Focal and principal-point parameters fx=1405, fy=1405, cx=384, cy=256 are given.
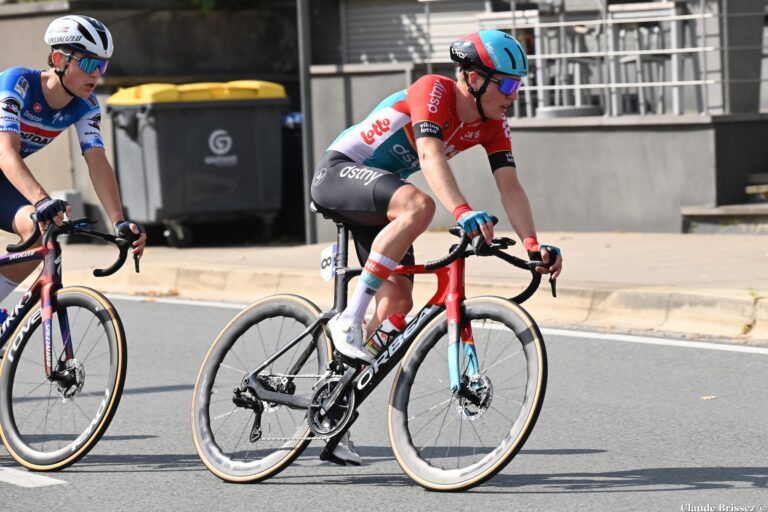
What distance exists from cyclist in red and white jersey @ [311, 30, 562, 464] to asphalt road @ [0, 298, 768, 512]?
436mm

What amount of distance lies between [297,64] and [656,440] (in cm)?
1277

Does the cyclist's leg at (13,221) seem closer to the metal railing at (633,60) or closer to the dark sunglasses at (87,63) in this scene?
the dark sunglasses at (87,63)

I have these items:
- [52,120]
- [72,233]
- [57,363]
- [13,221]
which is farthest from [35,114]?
[57,363]

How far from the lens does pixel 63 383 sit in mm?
6113

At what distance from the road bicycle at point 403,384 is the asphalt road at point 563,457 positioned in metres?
0.15

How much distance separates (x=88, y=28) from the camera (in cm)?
603

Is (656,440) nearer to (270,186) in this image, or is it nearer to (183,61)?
(270,186)

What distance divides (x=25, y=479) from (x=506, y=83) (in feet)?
8.65

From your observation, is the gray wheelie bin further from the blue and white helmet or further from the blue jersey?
the blue and white helmet

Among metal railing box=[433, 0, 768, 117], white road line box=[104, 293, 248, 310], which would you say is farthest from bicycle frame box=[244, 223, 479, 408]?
metal railing box=[433, 0, 768, 117]

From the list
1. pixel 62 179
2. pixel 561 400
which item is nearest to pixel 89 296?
pixel 561 400

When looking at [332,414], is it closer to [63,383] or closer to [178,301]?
[63,383]

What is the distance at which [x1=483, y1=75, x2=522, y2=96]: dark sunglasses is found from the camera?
17.5 ft

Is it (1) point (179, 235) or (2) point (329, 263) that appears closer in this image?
(2) point (329, 263)
